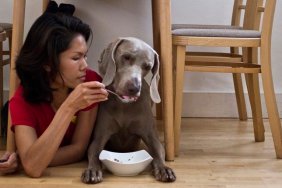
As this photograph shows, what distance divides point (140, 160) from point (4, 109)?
73 cm

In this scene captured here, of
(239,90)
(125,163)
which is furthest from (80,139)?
(239,90)

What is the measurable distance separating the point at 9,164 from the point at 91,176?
28 centimetres

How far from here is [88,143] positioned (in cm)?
168

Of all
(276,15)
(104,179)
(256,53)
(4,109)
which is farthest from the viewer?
(276,15)

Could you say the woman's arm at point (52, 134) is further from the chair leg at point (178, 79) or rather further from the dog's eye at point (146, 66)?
the chair leg at point (178, 79)

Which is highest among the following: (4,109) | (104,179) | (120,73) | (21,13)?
(21,13)

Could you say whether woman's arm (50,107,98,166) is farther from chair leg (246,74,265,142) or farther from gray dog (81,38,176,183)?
chair leg (246,74,265,142)


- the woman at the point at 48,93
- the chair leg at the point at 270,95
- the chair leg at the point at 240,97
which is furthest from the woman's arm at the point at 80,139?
the chair leg at the point at 240,97

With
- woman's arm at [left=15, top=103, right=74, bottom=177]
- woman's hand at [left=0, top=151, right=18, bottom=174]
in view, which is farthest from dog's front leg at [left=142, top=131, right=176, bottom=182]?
woman's hand at [left=0, top=151, right=18, bottom=174]

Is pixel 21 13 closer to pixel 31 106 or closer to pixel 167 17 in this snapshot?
pixel 31 106

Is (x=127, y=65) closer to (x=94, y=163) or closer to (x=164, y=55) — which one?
(x=164, y=55)

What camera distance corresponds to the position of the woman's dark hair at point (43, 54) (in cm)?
153

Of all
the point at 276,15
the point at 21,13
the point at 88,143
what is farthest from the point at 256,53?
the point at 21,13

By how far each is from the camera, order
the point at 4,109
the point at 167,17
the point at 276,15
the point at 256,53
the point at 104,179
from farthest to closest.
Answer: the point at 276,15 < the point at 256,53 < the point at 4,109 < the point at 167,17 < the point at 104,179
